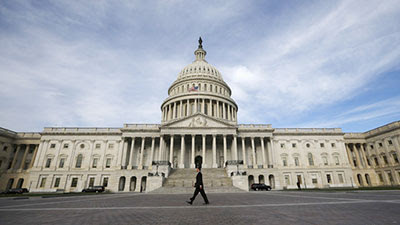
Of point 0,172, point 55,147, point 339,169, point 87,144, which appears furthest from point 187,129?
point 0,172

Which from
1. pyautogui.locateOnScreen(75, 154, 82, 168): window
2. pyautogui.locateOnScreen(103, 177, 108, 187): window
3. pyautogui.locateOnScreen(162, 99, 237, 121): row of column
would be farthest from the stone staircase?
pyautogui.locateOnScreen(75, 154, 82, 168): window

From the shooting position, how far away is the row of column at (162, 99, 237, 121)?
59812 mm

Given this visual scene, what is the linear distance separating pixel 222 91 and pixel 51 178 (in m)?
52.8

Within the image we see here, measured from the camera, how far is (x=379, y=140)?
5081cm

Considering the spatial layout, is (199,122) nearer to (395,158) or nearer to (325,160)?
(325,160)

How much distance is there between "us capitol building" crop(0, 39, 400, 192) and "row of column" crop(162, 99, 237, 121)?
34.8 feet

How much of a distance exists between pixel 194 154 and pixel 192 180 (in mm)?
12874

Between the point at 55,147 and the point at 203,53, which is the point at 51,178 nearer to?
the point at 55,147

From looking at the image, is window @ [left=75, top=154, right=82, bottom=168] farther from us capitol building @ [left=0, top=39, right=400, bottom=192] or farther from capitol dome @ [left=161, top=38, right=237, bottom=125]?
capitol dome @ [left=161, top=38, right=237, bottom=125]

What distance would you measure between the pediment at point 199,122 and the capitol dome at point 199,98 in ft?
27.6

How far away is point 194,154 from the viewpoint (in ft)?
149

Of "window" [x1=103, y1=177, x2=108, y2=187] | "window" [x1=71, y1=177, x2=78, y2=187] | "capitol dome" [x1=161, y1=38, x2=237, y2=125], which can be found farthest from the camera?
"capitol dome" [x1=161, y1=38, x2=237, y2=125]

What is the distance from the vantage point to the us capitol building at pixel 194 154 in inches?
1807

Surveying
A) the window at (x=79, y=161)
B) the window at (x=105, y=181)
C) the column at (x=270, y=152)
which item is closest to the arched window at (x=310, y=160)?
the column at (x=270, y=152)
